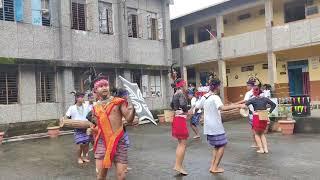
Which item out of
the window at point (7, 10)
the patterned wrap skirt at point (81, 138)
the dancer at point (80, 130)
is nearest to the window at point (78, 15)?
the window at point (7, 10)

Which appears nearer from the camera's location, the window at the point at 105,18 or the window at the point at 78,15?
the window at the point at 78,15

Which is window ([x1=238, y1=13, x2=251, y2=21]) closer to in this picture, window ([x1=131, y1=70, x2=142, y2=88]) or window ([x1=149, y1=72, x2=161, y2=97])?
window ([x1=149, y1=72, x2=161, y2=97])

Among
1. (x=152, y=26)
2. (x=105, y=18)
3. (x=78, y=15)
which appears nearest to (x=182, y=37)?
(x=152, y=26)

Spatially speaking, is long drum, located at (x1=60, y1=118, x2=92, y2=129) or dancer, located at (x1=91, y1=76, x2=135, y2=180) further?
long drum, located at (x1=60, y1=118, x2=92, y2=129)

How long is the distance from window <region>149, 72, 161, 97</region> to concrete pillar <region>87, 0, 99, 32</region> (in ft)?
14.6

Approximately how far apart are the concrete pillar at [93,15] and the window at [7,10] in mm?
3591

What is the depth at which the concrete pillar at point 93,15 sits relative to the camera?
62.3 ft

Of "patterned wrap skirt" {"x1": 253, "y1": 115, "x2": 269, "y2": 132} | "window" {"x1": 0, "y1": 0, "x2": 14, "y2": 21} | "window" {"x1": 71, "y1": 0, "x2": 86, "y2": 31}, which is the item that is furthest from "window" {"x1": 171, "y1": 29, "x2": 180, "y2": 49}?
"patterned wrap skirt" {"x1": 253, "y1": 115, "x2": 269, "y2": 132}

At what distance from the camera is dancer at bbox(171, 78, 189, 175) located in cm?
731

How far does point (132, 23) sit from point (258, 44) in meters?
6.67

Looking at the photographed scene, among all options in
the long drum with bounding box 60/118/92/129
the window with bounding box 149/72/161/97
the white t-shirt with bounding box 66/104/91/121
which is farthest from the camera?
the window with bounding box 149/72/161/97

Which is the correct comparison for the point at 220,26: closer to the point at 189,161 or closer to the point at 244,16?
the point at 244,16

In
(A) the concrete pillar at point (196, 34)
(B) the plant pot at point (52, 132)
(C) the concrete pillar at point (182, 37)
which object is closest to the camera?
(B) the plant pot at point (52, 132)

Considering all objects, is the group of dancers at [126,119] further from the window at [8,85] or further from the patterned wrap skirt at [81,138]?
the window at [8,85]
